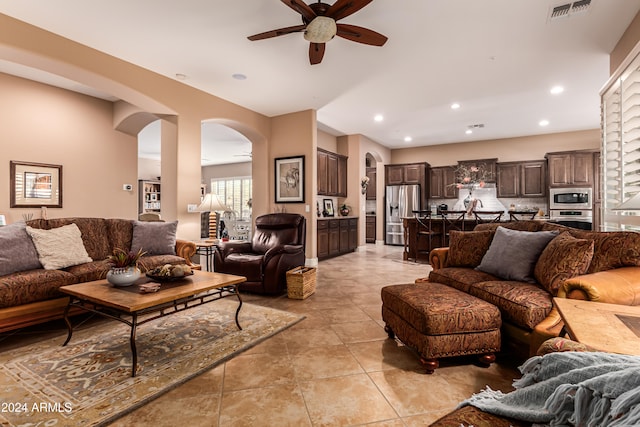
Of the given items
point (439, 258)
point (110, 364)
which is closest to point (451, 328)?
point (439, 258)

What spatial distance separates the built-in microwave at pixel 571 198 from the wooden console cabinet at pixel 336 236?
180 inches

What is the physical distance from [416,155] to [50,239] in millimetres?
8560

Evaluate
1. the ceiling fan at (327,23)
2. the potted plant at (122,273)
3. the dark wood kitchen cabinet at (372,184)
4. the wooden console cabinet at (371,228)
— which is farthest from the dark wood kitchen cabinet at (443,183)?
the potted plant at (122,273)

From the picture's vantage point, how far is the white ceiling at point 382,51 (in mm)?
2902

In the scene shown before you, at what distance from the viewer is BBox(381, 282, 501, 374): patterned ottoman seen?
2.01m

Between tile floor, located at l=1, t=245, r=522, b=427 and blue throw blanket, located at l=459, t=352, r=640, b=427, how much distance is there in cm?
73

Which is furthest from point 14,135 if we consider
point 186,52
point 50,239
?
point 186,52

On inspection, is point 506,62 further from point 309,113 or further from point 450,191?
point 450,191

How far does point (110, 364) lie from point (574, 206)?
8753 mm

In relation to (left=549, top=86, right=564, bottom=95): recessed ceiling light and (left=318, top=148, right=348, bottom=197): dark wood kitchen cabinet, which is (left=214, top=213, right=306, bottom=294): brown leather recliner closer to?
(left=318, top=148, right=348, bottom=197): dark wood kitchen cabinet

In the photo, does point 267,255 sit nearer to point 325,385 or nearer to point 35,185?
point 325,385

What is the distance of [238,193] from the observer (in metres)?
11.1

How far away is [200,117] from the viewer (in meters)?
4.76

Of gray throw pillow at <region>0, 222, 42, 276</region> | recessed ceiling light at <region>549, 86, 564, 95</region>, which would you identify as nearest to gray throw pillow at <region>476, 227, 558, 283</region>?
recessed ceiling light at <region>549, 86, 564, 95</region>
